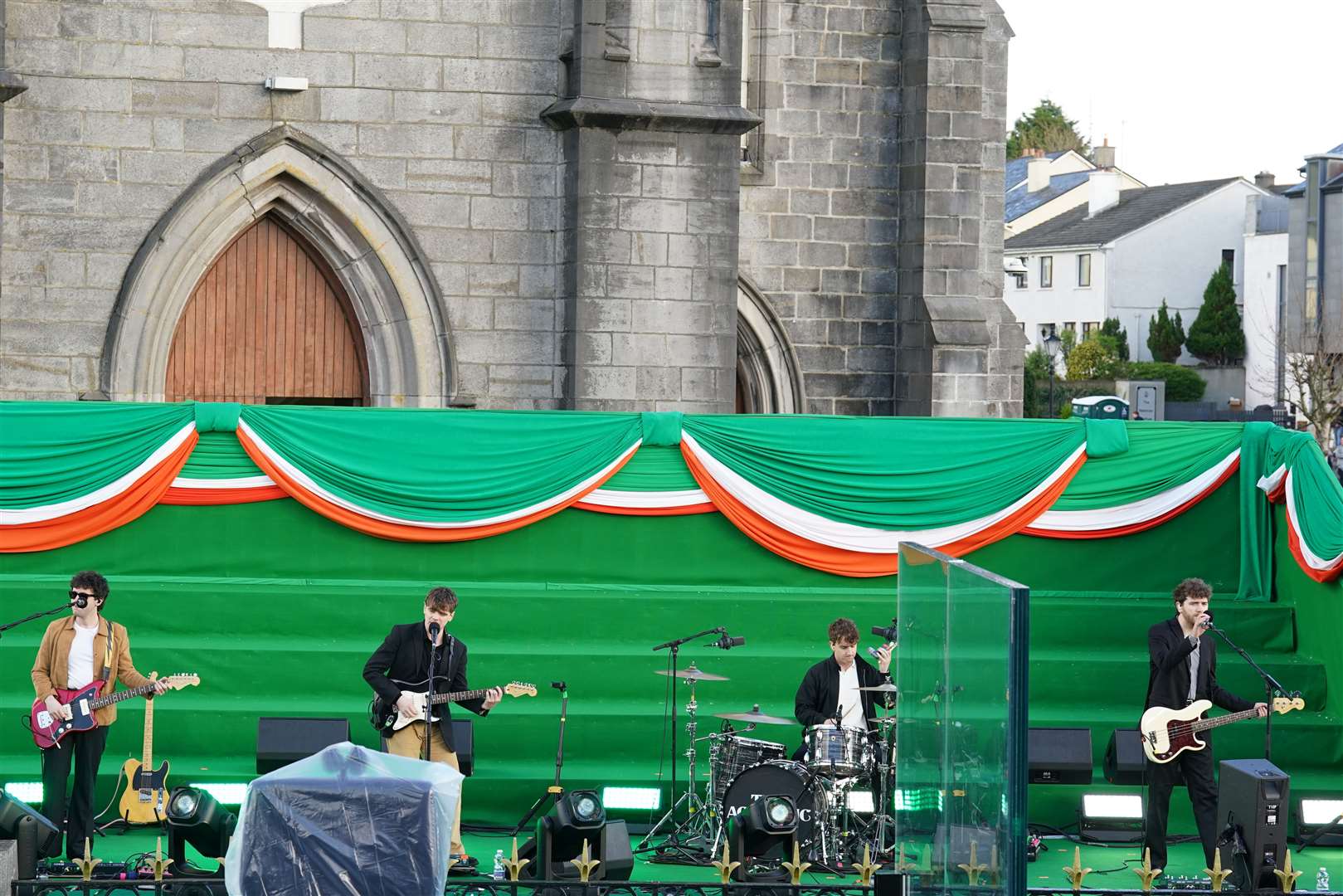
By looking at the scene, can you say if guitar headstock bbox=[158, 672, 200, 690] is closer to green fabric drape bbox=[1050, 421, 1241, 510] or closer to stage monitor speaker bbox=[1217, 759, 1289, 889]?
stage monitor speaker bbox=[1217, 759, 1289, 889]

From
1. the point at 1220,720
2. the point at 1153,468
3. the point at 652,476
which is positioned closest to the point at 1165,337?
the point at 1153,468

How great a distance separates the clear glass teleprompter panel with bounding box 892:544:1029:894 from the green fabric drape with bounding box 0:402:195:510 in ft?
24.3

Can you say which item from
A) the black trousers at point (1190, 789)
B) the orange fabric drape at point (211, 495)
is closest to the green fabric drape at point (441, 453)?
the orange fabric drape at point (211, 495)

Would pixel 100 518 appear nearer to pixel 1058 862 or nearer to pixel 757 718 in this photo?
pixel 757 718

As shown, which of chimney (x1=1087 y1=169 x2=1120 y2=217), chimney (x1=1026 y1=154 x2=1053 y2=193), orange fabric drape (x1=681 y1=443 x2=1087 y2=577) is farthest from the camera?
chimney (x1=1026 y1=154 x2=1053 y2=193)

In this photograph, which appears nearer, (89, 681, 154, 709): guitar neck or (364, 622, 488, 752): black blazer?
(89, 681, 154, 709): guitar neck

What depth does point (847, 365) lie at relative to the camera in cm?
1638

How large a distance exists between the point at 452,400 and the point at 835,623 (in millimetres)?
4874

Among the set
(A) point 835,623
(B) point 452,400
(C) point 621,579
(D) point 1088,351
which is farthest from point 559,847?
(D) point 1088,351

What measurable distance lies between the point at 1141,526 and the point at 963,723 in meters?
8.20

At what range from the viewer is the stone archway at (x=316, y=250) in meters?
14.3

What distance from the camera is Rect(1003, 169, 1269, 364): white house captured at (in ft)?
189

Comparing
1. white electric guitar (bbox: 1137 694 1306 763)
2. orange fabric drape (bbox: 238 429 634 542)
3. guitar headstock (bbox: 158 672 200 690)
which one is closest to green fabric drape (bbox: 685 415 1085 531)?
orange fabric drape (bbox: 238 429 634 542)

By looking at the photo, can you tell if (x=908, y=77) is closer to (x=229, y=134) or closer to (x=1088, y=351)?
(x=229, y=134)
